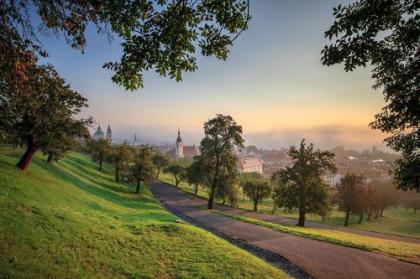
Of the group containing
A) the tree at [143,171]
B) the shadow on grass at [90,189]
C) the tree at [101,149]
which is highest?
the tree at [101,149]

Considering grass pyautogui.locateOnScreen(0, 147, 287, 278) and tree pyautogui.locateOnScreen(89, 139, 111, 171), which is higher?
tree pyautogui.locateOnScreen(89, 139, 111, 171)

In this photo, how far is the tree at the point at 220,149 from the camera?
43406 mm

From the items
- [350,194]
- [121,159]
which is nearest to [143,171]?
[121,159]

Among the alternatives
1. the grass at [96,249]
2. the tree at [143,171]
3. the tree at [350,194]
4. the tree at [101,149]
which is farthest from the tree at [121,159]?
the tree at [350,194]

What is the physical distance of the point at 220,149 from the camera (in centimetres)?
4384

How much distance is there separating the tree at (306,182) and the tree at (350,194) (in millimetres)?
24121

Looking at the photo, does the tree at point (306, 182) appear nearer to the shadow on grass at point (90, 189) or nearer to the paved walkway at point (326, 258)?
the paved walkway at point (326, 258)

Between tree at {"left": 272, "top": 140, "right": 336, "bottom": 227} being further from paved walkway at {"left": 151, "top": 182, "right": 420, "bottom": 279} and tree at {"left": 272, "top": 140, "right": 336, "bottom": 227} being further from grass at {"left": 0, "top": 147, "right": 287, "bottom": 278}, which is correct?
grass at {"left": 0, "top": 147, "right": 287, "bottom": 278}

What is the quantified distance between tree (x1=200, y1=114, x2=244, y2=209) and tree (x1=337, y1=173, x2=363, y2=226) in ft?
94.7

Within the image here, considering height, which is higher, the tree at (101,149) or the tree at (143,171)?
the tree at (101,149)

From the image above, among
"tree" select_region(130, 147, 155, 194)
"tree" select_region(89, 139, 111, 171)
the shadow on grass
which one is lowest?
the shadow on grass

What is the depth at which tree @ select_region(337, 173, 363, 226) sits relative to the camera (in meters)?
57.7

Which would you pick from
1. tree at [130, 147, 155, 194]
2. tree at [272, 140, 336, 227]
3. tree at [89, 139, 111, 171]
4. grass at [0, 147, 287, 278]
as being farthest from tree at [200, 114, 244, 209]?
tree at [89, 139, 111, 171]

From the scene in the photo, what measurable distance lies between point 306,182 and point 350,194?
26.1 meters
